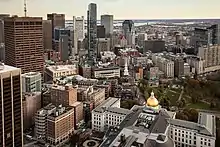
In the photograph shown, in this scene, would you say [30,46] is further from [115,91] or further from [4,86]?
[4,86]

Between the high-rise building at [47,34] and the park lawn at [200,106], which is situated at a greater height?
the high-rise building at [47,34]

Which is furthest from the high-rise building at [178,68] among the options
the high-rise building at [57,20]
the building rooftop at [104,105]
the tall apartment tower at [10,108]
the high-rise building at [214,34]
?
the high-rise building at [57,20]

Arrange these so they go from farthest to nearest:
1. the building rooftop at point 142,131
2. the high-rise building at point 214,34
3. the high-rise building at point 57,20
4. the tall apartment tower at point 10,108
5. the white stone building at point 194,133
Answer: the high-rise building at point 57,20 < the high-rise building at point 214,34 < the white stone building at point 194,133 < the building rooftop at point 142,131 < the tall apartment tower at point 10,108

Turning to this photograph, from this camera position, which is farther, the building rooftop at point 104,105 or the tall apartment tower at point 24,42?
the tall apartment tower at point 24,42

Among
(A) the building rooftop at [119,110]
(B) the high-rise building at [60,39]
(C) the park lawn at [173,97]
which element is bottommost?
(C) the park lawn at [173,97]

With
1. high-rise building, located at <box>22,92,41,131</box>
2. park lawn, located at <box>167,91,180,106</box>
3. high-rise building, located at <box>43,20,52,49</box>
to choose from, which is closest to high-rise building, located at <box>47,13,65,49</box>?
high-rise building, located at <box>43,20,52,49</box>

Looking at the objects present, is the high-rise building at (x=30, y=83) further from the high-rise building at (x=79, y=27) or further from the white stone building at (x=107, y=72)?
the high-rise building at (x=79, y=27)

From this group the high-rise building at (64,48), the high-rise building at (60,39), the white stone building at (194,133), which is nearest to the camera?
the white stone building at (194,133)
